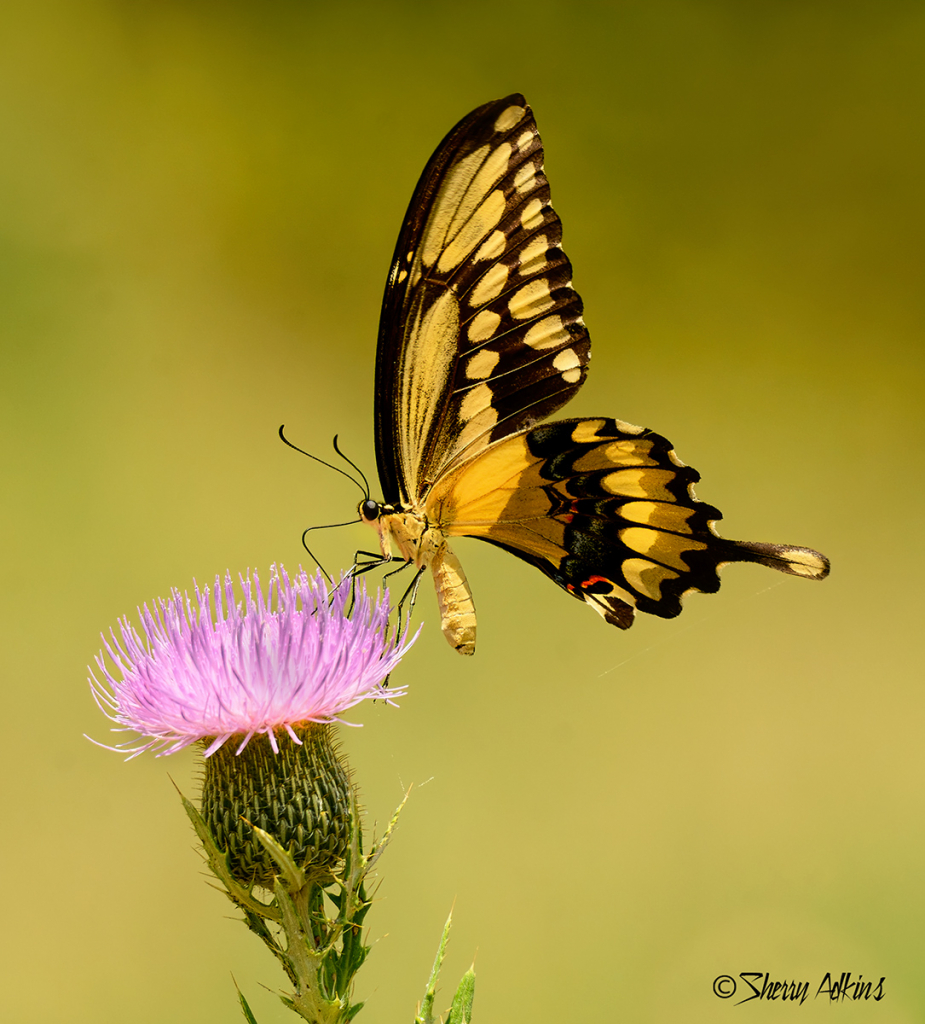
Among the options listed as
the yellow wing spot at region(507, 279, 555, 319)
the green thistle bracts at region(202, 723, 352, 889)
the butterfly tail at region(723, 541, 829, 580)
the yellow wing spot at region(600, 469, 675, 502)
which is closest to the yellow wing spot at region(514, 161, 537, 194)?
the yellow wing spot at region(507, 279, 555, 319)

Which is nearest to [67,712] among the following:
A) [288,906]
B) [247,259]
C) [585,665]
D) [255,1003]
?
[255,1003]

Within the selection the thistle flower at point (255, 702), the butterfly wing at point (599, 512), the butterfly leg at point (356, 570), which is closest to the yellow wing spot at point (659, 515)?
the butterfly wing at point (599, 512)

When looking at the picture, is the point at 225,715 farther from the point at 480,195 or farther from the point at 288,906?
the point at 480,195

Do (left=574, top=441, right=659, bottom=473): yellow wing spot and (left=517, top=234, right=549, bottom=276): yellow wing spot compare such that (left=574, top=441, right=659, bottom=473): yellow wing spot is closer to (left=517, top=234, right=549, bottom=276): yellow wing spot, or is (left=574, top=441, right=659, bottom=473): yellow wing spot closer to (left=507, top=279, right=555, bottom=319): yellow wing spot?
(left=507, top=279, right=555, bottom=319): yellow wing spot

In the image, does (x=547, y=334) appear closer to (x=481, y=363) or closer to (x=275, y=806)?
(x=481, y=363)

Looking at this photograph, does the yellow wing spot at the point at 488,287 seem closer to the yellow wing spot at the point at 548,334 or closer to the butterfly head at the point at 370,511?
the yellow wing spot at the point at 548,334

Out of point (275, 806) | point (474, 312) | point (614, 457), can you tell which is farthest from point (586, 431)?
point (275, 806)
